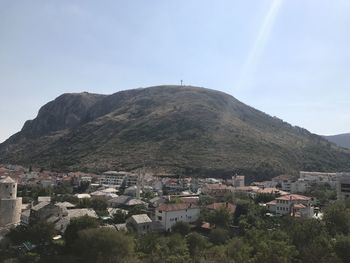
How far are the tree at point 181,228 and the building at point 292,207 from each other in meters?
16.0

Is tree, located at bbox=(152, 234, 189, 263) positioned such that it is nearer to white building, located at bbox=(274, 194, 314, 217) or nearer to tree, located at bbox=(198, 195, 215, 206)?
white building, located at bbox=(274, 194, 314, 217)

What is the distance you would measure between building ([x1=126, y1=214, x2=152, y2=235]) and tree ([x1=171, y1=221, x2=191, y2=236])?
3234mm

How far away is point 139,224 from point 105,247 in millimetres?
14138

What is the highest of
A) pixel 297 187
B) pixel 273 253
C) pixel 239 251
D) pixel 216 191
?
pixel 297 187

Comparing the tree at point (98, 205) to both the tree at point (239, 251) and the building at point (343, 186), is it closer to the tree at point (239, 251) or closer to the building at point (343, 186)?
the tree at point (239, 251)

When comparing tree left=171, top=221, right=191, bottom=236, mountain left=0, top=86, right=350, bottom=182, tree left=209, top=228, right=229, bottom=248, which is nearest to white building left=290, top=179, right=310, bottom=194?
mountain left=0, top=86, right=350, bottom=182

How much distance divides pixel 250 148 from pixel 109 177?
4728 cm

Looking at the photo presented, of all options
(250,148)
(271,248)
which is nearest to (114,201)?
(271,248)

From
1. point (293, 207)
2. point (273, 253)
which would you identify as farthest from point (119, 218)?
point (273, 253)

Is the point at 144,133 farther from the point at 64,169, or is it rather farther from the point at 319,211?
the point at 319,211

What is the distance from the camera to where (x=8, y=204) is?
46.5 metres

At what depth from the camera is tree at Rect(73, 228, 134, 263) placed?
32.4 meters

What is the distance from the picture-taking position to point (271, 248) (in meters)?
31.0

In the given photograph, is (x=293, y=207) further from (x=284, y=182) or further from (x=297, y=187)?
(x=284, y=182)
